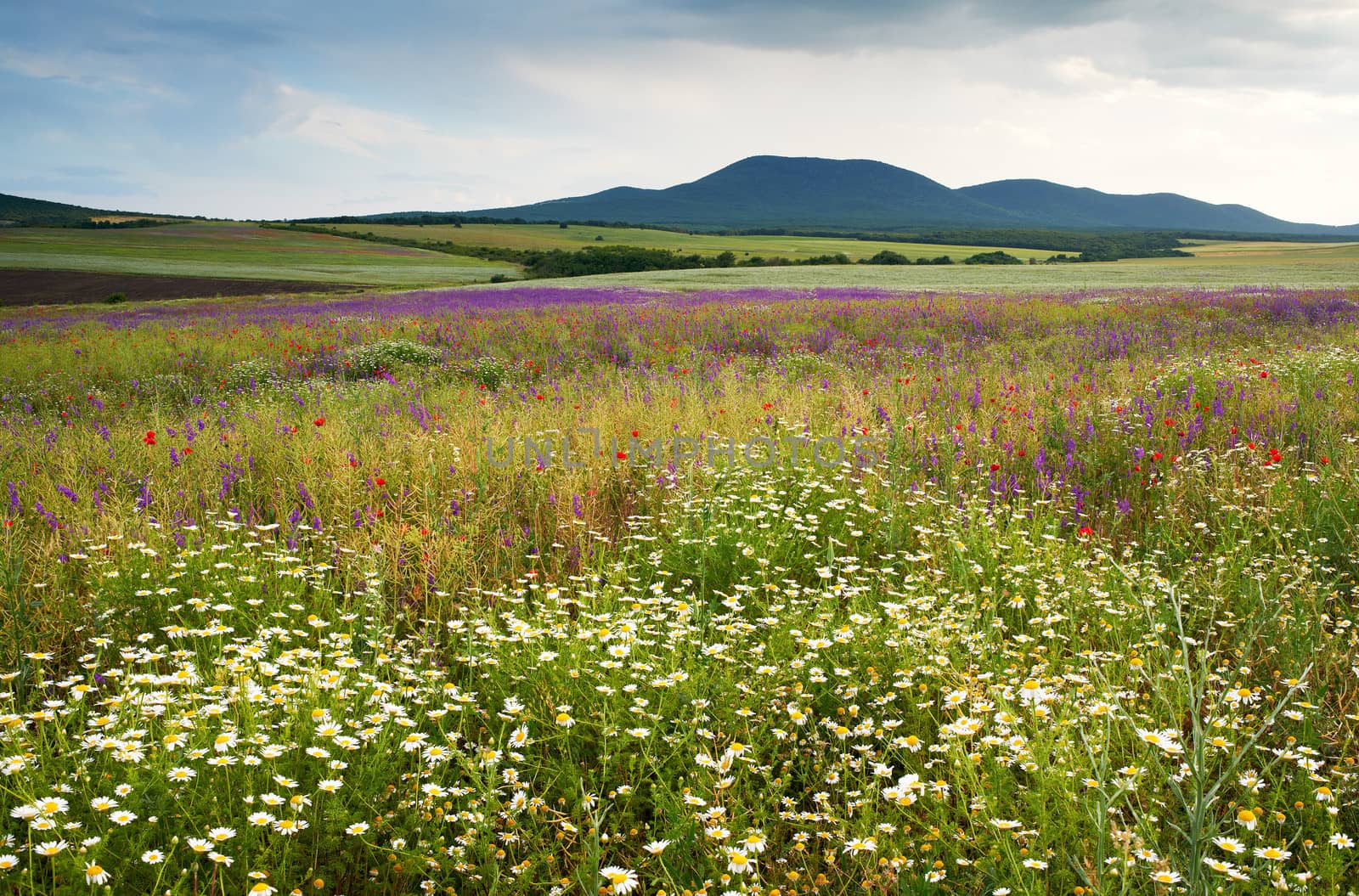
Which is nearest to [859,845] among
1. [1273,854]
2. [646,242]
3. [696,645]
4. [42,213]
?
[1273,854]

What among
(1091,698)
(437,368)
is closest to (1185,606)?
(1091,698)

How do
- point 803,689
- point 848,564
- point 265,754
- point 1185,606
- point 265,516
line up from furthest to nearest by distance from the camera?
1. point 265,516
2. point 848,564
3. point 1185,606
4. point 803,689
5. point 265,754

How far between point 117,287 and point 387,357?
140 feet

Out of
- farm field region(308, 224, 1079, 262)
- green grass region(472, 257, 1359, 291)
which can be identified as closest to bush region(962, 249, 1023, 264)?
farm field region(308, 224, 1079, 262)

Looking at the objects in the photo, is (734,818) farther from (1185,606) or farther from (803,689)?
(1185,606)

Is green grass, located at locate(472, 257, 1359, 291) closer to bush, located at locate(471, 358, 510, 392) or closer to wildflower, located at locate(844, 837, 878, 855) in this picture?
bush, located at locate(471, 358, 510, 392)

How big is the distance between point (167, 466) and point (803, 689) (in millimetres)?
5350

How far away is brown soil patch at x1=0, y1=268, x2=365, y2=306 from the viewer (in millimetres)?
39594

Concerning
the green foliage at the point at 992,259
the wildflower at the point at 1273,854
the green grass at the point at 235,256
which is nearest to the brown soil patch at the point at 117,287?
the green grass at the point at 235,256

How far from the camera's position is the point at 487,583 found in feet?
14.6

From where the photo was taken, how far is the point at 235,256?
222 ft

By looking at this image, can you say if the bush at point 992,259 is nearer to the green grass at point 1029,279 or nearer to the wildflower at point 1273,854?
the green grass at point 1029,279

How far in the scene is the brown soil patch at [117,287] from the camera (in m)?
39.6

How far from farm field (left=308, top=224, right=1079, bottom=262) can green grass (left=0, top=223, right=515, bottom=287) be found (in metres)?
14.5
